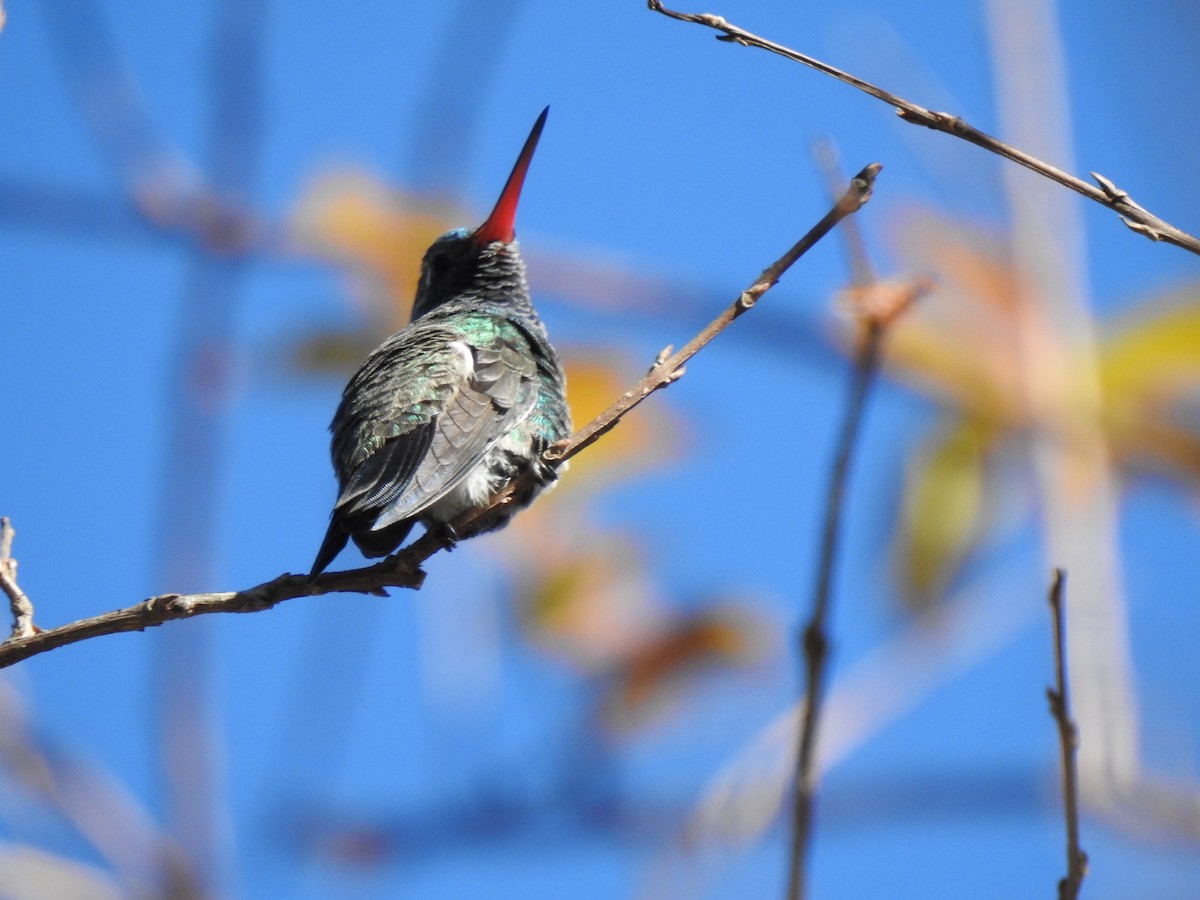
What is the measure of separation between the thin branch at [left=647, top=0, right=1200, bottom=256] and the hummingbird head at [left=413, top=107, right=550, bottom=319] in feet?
7.87

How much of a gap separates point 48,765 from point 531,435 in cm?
184

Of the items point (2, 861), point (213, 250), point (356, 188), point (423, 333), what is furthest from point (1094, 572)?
point (356, 188)

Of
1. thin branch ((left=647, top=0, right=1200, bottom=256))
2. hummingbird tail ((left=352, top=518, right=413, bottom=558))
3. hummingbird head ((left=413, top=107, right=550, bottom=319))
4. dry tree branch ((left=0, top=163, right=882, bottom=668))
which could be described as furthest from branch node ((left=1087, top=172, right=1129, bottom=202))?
hummingbird head ((left=413, top=107, right=550, bottom=319))

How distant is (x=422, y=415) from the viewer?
132 inches

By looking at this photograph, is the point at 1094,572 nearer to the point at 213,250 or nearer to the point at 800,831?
the point at 800,831

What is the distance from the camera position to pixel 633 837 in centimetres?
452

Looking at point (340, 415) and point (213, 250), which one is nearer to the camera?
point (213, 250)

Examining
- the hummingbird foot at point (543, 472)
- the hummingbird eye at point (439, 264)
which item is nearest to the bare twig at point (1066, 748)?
the hummingbird foot at point (543, 472)

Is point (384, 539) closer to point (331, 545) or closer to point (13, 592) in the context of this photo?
point (331, 545)

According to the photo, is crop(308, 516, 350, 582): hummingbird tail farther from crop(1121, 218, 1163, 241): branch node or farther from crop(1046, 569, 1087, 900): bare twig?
crop(1121, 218, 1163, 241): branch node

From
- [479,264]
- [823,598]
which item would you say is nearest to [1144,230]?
[823,598]

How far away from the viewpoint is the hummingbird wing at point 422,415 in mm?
3084

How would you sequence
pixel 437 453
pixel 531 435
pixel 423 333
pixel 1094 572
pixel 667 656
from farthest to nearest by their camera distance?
pixel 667 656 → pixel 423 333 → pixel 531 435 → pixel 437 453 → pixel 1094 572

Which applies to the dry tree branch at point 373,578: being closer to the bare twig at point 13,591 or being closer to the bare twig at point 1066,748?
the bare twig at point 13,591
